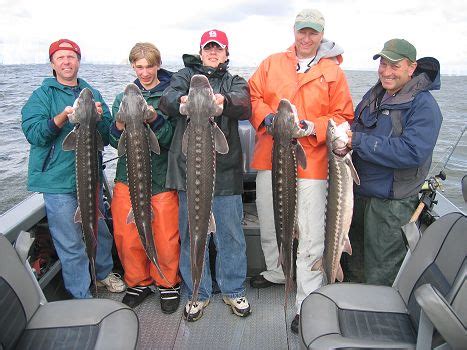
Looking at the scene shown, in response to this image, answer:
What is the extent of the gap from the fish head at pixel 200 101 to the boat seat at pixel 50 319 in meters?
1.28

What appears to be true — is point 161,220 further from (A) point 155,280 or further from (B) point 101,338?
(B) point 101,338

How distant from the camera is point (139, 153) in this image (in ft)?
10.3

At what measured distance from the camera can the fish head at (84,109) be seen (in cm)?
310

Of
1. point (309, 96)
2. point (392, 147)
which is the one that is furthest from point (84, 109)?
point (392, 147)

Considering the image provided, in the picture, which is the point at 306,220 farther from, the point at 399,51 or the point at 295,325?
the point at 399,51

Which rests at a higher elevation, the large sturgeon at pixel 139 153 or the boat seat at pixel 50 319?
the large sturgeon at pixel 139 153

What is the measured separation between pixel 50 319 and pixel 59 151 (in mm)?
1267

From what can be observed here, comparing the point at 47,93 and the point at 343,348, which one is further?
the point at 47,93

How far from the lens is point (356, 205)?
381 centimetres

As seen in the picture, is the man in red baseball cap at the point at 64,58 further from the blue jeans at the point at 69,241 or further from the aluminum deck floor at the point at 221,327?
the aluminum deck floor at the point at 221,327

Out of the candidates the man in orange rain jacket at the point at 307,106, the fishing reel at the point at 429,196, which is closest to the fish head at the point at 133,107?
the man in orange rain jacket at the point at 307,106

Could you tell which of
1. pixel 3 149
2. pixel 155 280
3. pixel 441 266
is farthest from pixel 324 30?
pixel 3 149

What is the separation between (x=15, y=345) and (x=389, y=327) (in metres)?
2.15

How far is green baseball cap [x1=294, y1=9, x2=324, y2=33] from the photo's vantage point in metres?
3.17
